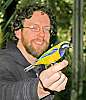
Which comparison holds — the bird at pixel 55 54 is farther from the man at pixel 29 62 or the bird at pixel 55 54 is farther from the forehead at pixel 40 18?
the forehead at pixel 40 18

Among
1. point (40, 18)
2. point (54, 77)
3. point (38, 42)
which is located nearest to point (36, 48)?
point (38, 42)

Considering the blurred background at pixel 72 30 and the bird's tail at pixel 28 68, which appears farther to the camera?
the blurred background at pixel 72 30

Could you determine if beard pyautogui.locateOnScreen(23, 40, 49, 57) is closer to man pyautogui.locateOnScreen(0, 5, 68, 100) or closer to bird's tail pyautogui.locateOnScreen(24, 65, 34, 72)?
man pyautogui.locateOnScreen(0, 5, 68, 100)

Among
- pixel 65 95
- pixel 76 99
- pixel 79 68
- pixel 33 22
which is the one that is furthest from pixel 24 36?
pixel 65 95

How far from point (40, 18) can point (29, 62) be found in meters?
0.19

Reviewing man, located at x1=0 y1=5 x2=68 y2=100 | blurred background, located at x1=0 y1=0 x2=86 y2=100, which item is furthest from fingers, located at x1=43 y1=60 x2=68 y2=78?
blurred background, located at x1=0 y1=0 x2=86 y2=100

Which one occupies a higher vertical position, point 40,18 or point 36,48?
point 40,18

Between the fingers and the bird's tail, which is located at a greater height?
the fingers

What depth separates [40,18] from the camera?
1685mm

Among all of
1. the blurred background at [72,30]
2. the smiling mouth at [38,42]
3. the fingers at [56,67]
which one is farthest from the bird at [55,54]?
the blurred background at [72,30]

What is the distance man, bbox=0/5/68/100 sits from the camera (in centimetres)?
134

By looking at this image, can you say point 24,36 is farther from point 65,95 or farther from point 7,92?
point 65,95

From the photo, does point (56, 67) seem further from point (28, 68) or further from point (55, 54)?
point (28, 68)

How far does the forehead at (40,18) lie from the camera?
168 cm
